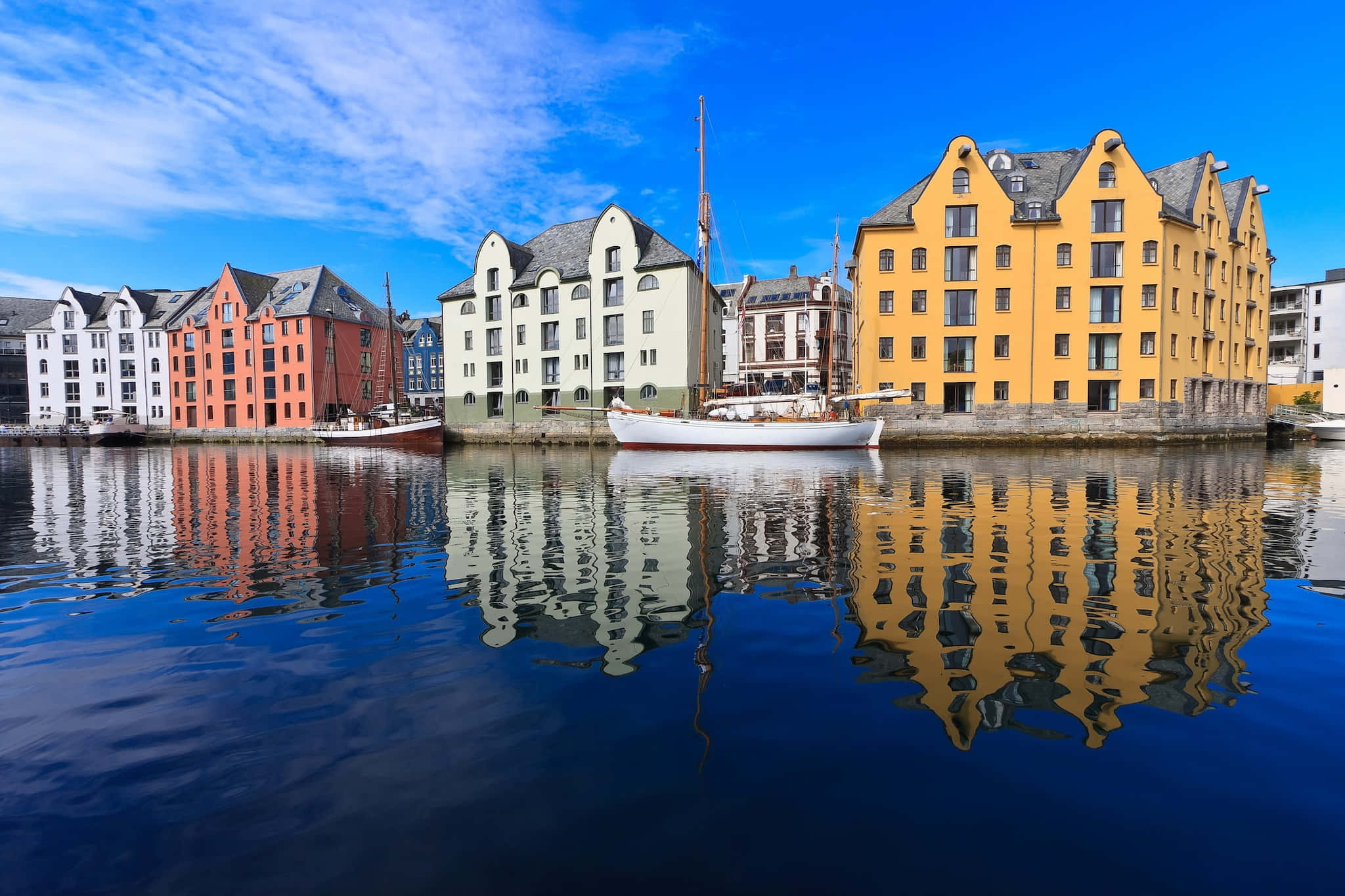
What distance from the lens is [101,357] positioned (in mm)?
80688

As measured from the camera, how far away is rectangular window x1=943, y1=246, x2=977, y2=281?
4559 cm

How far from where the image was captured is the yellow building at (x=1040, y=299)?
44.1 m

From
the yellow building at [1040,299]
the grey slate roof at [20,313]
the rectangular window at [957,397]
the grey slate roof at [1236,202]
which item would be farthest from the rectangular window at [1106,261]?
the grey slate roof at [20,313]

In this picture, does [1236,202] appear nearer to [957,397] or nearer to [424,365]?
[957,397]

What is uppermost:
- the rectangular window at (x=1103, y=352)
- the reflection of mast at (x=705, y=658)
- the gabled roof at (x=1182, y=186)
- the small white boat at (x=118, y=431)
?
the gabled roof at (x=1182, y=186)

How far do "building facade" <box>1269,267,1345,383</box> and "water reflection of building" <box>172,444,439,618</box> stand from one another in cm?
9041

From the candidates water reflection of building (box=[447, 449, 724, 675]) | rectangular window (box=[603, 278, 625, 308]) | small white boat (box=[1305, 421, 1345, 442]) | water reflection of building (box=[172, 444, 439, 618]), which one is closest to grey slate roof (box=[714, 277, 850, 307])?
rectangular window (box=[603, 278, 625, 308])

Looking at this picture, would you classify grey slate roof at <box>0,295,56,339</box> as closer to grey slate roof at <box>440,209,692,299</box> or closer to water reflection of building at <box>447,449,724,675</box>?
grey slate roof at <box>440,209,692,299</box>

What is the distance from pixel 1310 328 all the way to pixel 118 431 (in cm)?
12604

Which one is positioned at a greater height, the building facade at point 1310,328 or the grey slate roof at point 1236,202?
the grey slate roof at point 1236,202

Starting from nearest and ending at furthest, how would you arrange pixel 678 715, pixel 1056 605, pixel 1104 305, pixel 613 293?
pixel 678 715 < pixel 1056 605 < pixel 1104 305 < pixel 613 293

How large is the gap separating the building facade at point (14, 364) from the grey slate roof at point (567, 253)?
239 feet

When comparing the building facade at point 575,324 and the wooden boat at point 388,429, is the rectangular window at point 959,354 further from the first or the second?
the wooden boat at point 388,429

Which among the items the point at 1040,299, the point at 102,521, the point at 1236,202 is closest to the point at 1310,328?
the point at 1236,202
